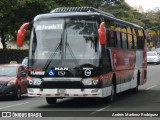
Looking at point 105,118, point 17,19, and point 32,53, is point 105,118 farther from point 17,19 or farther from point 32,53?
point 17,19

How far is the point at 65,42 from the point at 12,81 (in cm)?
504

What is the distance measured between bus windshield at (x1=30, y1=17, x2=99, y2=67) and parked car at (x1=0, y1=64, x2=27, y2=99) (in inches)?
168

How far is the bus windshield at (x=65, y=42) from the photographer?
1560 centimetres

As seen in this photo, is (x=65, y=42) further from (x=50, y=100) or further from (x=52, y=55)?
(x=50, y=100)

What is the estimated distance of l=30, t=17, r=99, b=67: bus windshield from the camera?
15602 millimetres

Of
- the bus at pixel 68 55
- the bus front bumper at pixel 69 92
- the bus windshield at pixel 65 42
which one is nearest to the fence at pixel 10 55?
the bus at pixel 68 55

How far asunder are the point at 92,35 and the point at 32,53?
81.0 inches

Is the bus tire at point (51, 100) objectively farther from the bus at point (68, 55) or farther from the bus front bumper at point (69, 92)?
the bus front bumper at point (69, 92)

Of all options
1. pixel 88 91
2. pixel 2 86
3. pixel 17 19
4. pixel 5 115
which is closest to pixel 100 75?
pixel 88 91

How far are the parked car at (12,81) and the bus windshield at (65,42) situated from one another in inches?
168

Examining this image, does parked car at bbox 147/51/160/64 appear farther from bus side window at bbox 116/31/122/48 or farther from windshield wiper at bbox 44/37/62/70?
windshield wiper at bbox 44/37/62/70

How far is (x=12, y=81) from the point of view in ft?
65.7

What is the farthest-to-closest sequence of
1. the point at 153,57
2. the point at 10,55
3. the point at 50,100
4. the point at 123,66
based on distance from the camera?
the point at 153,57 → the point at 10,55 → the point at 123,66 → the point at 50,100

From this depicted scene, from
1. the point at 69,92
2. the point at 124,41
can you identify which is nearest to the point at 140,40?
the point at 124,41
